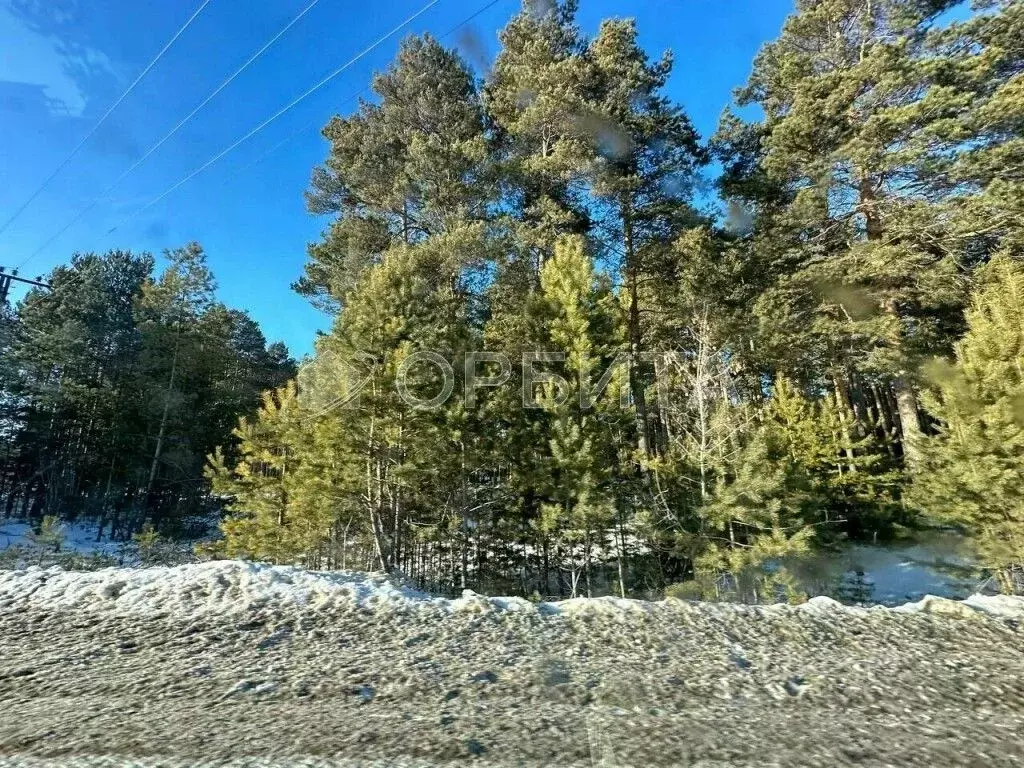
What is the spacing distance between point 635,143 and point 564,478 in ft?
38.9

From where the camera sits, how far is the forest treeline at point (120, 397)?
89.1 feet

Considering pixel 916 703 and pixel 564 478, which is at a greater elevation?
pixel 564 478

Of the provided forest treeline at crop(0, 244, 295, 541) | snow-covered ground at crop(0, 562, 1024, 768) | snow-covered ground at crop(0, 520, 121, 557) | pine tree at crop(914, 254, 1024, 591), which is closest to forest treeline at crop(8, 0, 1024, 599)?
pine tree at crop(914, 254, 1024, 591)

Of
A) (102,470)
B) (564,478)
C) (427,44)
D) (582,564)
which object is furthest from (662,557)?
(102,470)

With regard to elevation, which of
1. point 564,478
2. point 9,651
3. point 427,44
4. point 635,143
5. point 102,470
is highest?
point 427,44

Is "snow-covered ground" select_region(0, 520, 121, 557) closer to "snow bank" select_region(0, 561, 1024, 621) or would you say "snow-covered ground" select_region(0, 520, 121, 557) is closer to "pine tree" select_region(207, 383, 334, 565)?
"pine tree" select_region(207, 383, 334, 565)

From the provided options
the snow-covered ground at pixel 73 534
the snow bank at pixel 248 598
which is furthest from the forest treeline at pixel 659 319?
the snow-covered ground at pixel 73 534

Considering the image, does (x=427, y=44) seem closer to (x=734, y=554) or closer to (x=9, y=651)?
(x=734, y=554)

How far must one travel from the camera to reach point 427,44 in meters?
22.8

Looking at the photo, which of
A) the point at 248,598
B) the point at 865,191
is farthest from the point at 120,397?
the point at 865,191

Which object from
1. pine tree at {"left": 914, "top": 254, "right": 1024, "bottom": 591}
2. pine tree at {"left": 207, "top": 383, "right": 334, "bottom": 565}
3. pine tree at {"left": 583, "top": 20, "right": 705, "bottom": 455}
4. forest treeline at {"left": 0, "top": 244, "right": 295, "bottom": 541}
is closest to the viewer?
pine tree at {"left": 914, "top": 254, "right": 1024, "bottom": 591}

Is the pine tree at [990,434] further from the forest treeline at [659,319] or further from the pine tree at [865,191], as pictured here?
the pine tree at [865,191]

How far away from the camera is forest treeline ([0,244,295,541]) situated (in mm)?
27172

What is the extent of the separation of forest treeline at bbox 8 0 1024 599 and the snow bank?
5.81 meters
